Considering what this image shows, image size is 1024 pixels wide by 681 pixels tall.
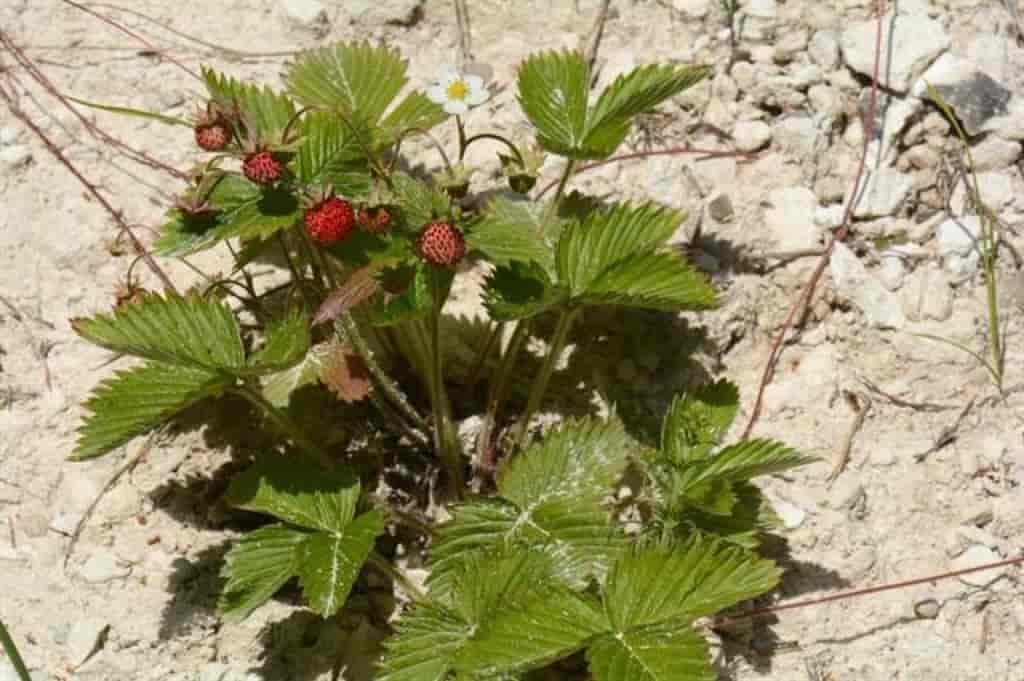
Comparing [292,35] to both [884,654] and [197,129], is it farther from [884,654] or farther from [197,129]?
[884,654]

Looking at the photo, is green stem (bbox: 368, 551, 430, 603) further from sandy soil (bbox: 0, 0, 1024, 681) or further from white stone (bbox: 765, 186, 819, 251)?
white stone (bbox: 765, 186, 819, 251)

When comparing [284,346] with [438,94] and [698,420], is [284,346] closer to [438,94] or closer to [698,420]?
[438,94]

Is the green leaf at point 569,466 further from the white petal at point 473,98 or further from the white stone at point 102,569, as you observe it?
the white stone at point 102,569

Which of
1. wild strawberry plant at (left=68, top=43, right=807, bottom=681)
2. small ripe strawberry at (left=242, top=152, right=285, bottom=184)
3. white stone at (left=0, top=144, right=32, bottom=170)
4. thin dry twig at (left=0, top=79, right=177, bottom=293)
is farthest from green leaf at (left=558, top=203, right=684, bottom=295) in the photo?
white stone at (left=0, top=144, right=32, bottom=170)

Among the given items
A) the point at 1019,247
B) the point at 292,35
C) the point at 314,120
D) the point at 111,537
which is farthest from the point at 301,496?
the point at 1019,247

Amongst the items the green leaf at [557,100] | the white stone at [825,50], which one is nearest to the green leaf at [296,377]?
the green leaf at [557,100]

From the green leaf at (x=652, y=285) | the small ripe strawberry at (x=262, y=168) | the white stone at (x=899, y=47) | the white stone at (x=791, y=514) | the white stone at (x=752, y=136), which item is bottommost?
the white stone at (x=791, y=514)
